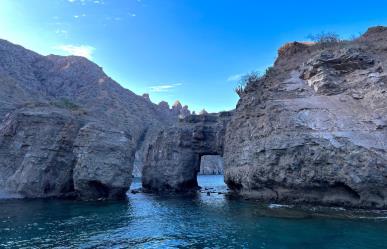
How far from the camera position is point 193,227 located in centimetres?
2430

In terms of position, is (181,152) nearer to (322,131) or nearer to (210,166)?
(322,131)

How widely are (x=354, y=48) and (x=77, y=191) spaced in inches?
1494

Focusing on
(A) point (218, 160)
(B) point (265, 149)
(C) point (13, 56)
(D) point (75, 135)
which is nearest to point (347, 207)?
(B) point (265, 149)

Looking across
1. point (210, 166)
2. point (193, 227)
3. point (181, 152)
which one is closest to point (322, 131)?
point (193, 227)

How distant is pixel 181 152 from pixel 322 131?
2850 cm

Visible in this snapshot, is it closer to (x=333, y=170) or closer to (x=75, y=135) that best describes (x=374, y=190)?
(x=333, y=170)

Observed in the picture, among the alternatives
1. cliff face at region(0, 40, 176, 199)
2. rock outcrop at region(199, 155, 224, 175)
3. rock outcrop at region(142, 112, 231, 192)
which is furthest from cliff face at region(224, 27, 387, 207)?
rock outcrop at region(199, 155, 224, 175)

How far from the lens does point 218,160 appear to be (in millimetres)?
171375

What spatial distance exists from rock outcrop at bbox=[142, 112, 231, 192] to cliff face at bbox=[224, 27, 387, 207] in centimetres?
1287

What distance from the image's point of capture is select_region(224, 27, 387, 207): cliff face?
27.7 m

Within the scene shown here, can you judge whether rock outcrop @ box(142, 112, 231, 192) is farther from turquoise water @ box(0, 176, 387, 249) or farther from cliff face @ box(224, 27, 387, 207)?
turquoise water @ box(0, 176, 387, 249)

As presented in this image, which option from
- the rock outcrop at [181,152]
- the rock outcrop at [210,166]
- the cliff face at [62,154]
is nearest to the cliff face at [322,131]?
the rock outcrop at [181,152]

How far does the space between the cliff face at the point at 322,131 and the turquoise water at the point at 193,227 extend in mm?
2707

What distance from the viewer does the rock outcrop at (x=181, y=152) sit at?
53781 millimetres
